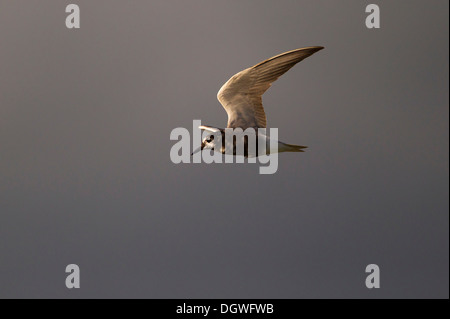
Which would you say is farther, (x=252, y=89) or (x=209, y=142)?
(x=252, y=89)

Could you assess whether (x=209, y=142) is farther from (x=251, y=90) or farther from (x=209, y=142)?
(x=251, y=90)

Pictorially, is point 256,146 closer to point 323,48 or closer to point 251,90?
point 251,90

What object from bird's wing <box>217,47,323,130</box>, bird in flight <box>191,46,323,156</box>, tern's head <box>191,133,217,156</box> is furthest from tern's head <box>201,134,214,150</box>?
bird's wing <box>217,47,323,130</box>

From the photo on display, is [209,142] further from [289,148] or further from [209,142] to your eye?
[289,148]

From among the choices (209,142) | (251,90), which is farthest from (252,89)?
(209,142)

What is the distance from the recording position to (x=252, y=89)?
820cm

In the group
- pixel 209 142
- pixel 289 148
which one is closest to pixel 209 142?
pixel 209 142

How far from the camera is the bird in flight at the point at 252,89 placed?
793 cm

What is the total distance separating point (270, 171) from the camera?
7750mm

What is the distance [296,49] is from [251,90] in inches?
39.6

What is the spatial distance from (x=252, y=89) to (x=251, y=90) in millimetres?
24

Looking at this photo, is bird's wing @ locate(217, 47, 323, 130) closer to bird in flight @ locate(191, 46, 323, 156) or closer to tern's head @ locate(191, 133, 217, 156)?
bird in flight @ locate(191, 46, 323, 156)

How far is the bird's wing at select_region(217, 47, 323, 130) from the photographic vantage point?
7984 mm

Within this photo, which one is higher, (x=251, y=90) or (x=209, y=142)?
(x=251, y=90)
